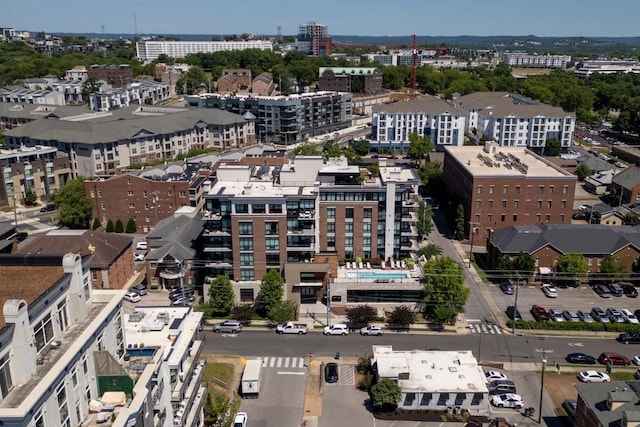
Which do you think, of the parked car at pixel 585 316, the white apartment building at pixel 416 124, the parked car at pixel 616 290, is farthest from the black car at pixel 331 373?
the white apartment building at pixel 416 124

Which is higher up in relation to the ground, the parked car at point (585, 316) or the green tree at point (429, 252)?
the green tree at point (429, 252)

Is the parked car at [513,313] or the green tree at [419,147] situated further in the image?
the green tree at [419,147]

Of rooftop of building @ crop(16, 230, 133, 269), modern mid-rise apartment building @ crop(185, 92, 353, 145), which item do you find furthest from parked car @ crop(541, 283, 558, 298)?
modern mid-rise apartment building @ crop(185, 92, 353, 145)

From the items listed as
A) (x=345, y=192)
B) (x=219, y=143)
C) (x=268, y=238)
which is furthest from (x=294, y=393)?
(x=219, y=143)

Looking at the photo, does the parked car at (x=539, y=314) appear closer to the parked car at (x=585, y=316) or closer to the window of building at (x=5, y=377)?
the parked car at (x=585, y=316)

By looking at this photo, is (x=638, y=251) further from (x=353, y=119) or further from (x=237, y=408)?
(x=353, y=119)

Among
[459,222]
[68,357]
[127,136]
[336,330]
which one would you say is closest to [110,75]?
[127,136]
